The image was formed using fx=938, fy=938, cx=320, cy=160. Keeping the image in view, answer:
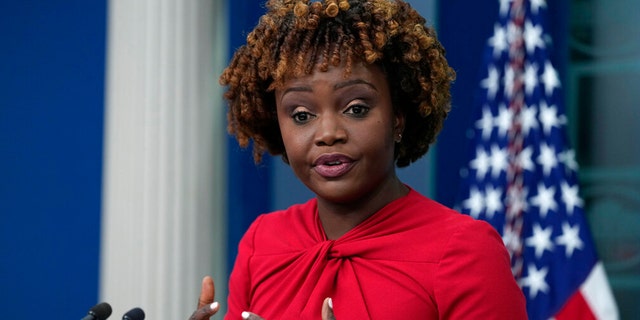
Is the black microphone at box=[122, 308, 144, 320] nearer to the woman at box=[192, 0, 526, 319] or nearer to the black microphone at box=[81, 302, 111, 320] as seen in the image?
the black microphone at box=[81, 302, 111, 320]

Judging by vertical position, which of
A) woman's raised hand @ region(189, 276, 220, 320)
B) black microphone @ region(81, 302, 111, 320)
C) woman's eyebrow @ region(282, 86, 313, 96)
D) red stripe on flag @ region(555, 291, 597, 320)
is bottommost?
red stripe on flag @ region(555, 291, 597, 320)

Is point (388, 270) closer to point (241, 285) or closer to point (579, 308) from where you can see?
point (241, 285)

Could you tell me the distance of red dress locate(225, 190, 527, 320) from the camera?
1612 millimetres

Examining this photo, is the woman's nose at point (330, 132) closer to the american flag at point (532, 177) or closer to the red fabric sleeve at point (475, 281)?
the red fabric sleeve at point (475, 281)

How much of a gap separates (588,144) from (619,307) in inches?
23.5

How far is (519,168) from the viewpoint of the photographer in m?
3.15

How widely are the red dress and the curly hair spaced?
190mm

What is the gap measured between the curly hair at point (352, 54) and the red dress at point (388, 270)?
0.62 ft

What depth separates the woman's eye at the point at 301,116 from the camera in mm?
1766

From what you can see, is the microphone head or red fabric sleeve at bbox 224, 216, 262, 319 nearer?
the microphone head

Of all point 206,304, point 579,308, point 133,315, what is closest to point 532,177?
point 579,308

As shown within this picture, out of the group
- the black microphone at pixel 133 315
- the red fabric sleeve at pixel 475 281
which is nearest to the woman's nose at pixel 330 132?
the red fabric sleeve at pixel 475 281

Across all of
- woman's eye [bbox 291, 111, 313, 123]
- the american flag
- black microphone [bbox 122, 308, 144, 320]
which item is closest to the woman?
woman's eye [bbox 291, 111, 313, 123]

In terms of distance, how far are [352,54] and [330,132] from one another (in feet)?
0.50
